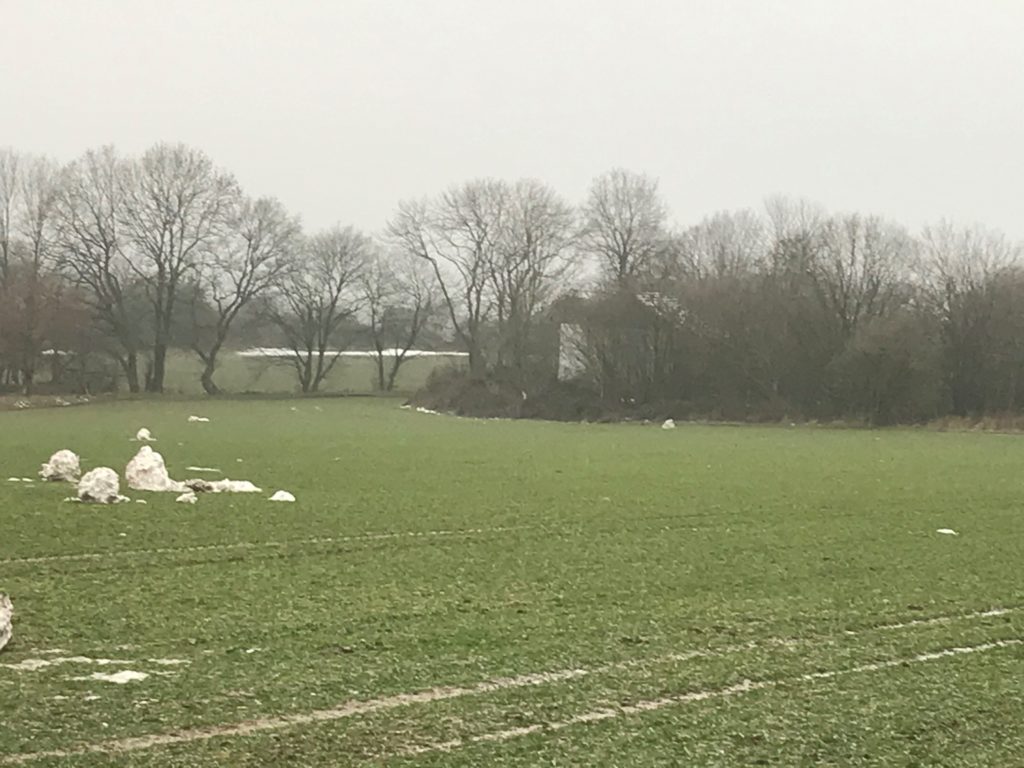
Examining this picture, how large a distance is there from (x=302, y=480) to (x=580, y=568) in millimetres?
8792

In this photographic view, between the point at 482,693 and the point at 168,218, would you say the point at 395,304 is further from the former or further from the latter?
the point at 482,693

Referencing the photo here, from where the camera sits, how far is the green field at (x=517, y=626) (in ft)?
17.7

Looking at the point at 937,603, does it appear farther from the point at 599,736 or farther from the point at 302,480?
the point at 302,480

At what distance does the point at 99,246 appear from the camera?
6294cm

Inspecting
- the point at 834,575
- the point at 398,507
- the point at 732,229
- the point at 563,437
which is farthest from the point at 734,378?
the point at 834,575

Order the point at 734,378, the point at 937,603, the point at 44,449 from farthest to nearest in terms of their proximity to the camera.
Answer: the point at 734,378 < the point at 44,449 < the point at 937,603

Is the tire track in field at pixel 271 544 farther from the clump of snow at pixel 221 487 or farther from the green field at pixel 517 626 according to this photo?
the clump of snow at pixel 221 487

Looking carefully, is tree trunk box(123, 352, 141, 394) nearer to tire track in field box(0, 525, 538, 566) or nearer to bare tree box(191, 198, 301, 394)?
bare tree box(191, 198, 301, 394)

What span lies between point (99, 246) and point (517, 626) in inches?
2354

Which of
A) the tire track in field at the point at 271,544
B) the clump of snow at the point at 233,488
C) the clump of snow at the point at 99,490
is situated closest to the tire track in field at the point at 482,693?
the tire track in field at the point at 271,544

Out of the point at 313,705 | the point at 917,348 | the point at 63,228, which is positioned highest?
the point at 63,228

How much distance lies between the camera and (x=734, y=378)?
177 feet

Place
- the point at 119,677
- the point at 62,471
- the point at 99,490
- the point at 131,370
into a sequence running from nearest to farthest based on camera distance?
the point at 119,677
the point at 99,490
the point at 62,471
the point at 131,370

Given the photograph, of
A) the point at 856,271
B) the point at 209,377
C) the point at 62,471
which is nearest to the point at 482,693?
the point at 62,471
